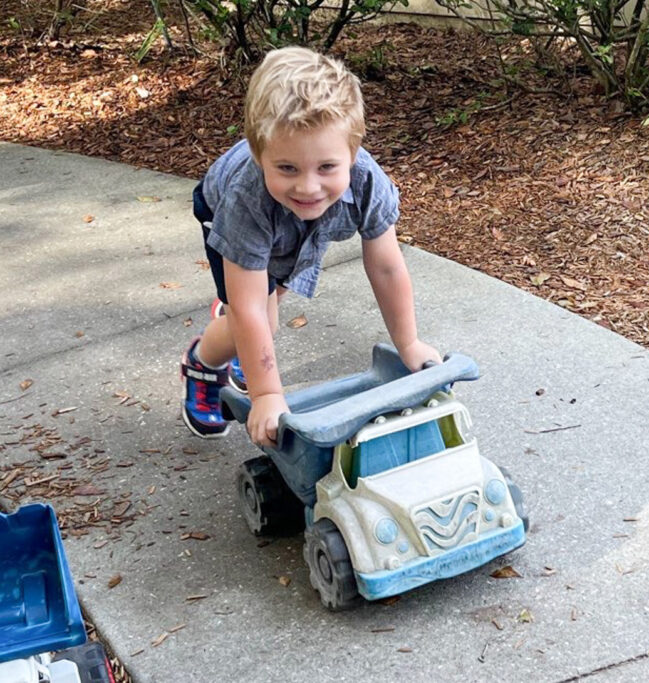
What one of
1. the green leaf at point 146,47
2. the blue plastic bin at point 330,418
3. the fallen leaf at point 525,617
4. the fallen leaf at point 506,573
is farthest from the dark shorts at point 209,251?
the green leaf at point 146,47

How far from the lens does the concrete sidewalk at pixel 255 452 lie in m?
2.37

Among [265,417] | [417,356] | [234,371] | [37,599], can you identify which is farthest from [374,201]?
[37,599]

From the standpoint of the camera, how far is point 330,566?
7.86ft

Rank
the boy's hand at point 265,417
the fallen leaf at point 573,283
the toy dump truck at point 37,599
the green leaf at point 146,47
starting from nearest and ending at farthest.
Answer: the toy dump truck at point 37,599 → the boy's hand at point 265,417 → the fallen leaf at point 573,283 → the green leaf at point 146,47

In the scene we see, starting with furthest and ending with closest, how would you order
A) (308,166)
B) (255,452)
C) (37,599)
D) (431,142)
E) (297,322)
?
(431,142) < (297,322) < (255,452) < (308,166) < (37,599)

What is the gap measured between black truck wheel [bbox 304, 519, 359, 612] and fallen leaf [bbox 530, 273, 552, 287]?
→ 1988mm

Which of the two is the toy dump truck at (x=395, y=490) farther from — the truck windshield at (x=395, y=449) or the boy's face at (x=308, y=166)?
the boy's face at (x=308, y=166)

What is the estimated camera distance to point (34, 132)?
21.9 ft

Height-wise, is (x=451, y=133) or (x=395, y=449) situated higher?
(x=395, y=449)

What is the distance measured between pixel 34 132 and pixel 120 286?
276cm

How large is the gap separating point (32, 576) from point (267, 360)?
2.58ft

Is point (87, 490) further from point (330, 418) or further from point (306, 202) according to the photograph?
point (306, 202)

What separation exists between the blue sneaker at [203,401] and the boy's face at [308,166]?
3.05 ft

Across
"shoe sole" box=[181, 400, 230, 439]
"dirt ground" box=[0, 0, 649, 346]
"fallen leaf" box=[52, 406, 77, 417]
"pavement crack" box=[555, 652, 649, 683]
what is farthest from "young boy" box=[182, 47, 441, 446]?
"dirt ground" box=[0, 0, 649, 346]
